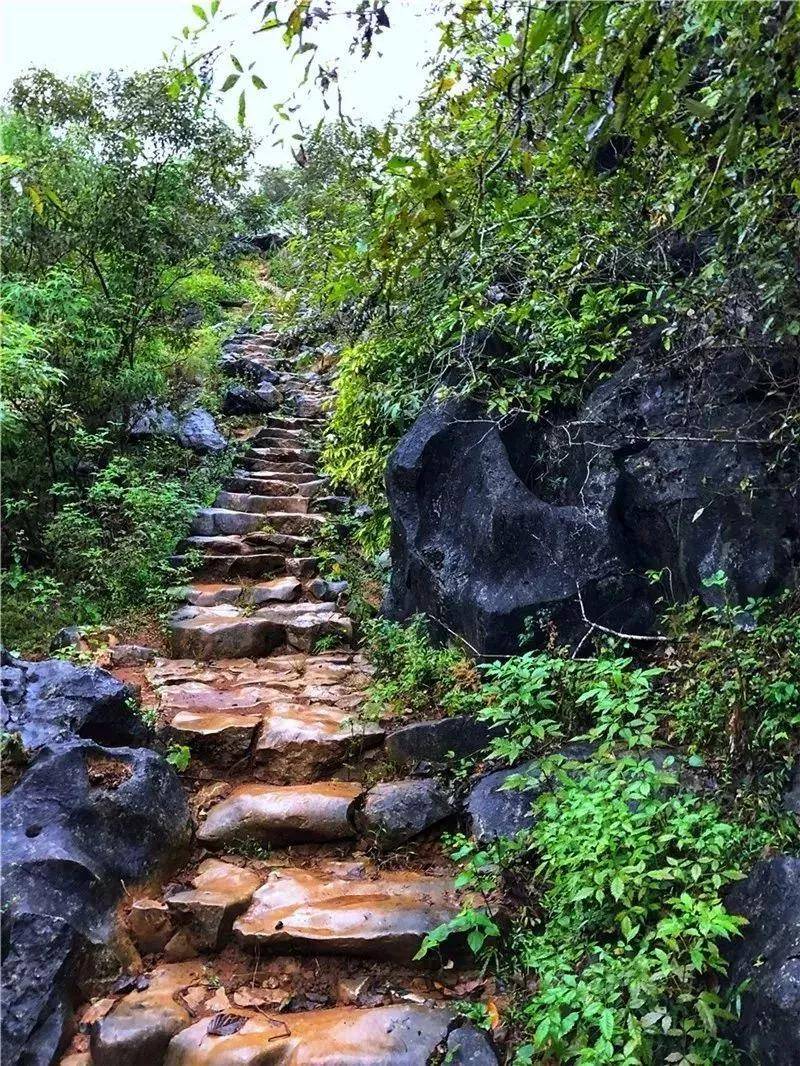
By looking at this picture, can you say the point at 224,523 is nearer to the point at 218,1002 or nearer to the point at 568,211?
the point at 568,211

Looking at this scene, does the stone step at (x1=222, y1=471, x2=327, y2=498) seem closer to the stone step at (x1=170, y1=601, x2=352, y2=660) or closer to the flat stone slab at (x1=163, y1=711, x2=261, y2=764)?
the stone step at (x1=170, y1=601, x2=352, y2=660)

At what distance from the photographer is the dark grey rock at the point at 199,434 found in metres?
8.91

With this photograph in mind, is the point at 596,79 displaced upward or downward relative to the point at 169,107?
downward

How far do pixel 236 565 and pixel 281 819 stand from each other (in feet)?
11.9

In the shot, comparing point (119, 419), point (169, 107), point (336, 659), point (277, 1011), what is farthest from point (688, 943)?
point (169, 107)

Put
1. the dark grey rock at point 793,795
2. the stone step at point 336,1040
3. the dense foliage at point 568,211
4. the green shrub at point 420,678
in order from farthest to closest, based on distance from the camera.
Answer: the green shrub at point 420,678
the dark grey rock at point 793,795
the stone step at point 336,1040
the dense foliage at point 568,211

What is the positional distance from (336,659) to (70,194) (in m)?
5.40

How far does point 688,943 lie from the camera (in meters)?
2.34

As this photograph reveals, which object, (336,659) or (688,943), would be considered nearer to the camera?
(688,943)

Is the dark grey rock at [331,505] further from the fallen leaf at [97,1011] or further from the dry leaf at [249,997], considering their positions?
the fallen leaf at [97,1011]

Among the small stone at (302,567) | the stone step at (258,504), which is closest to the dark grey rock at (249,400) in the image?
the stone step at (258,504)

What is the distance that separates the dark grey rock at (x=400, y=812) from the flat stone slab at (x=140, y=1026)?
109cm

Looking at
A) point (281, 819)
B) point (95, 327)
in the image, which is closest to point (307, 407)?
point (95, 327)

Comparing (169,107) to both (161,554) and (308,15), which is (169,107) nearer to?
(161,554)
